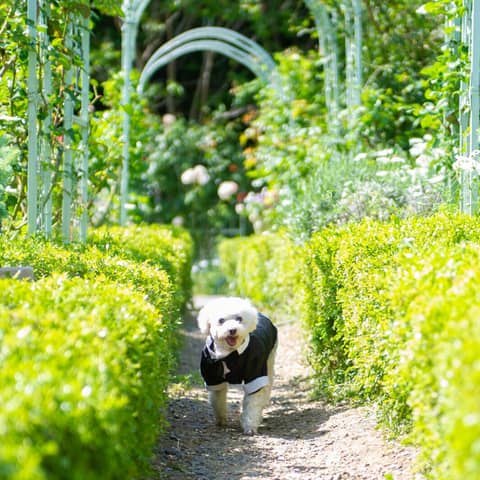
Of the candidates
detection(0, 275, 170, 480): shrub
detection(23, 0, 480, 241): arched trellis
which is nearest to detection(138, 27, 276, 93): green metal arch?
detection(23, 0, 480, 241): arched trellis

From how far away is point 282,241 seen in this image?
8.44 m

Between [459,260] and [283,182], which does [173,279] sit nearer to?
[459,260]

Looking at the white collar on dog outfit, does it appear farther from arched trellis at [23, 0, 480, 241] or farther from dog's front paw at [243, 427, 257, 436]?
arched trellis at [23, 0, 480, 241]

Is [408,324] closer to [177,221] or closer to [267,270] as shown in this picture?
[267,270]

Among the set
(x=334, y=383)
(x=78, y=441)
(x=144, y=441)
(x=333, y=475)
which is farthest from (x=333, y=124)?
(x=78, y=441)

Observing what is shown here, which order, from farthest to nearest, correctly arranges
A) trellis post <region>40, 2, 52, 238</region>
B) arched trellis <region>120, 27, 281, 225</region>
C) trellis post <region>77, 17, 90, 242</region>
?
1. arched trellis <region>120, 27, 281, 225</region>
2. trellis post <region>77, 17, 90, 242</region>
3. trellis post <region>40, 2, 52, 238</region>

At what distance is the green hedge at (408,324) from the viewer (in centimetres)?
232

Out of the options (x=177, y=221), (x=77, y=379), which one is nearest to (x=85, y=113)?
(x=77, y=379)

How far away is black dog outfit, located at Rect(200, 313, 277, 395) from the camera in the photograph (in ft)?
15.8

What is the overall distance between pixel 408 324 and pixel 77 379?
4.37ft

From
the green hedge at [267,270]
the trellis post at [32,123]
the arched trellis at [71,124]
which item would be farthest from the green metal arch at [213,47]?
the trellis post at [32,123]

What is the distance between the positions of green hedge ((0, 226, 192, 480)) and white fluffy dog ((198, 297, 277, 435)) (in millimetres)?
851

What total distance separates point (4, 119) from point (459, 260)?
125 inches

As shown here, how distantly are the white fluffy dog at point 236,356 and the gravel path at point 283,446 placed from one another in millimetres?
134
